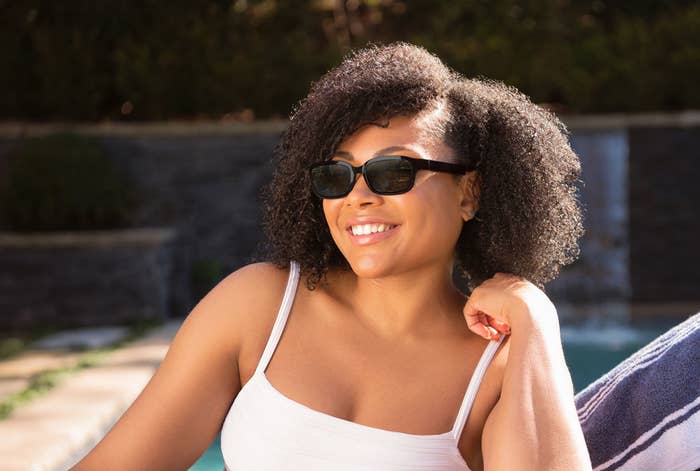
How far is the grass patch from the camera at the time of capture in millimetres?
4848

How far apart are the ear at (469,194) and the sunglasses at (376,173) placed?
0.07 metres

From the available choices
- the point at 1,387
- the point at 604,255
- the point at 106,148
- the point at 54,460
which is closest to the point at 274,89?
the point at 106,148

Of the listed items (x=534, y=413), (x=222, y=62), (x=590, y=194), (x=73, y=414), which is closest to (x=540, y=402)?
(x=534, y=413)

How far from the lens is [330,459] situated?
1.98 m

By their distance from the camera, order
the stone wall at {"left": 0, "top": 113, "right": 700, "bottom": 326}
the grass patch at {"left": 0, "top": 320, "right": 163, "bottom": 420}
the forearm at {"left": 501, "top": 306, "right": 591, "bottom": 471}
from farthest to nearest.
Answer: the stone wall at {"left": 0, "top": 113, "right": 700, "bottom": 326} → the grass patch at {"left": 0, "top": 320, "right": 163, "bottom": 420} → the forearm at {"left": 501, "top": 306, "right": 591, "bottom": 471}

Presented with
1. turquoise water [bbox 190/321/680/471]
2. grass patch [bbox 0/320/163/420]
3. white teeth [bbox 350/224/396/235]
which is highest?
white teeth [bbox 350/224/396/235]

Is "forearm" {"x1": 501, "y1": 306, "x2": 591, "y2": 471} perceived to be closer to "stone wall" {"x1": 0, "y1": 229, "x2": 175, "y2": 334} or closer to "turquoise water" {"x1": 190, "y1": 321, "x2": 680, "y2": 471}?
"turquoise water" {"x1": 190, "y1": 321, "x2": 680, "y2": 471}

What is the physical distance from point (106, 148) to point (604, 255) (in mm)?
4575

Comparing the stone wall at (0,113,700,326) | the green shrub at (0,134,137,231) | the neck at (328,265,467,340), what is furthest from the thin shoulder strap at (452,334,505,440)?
the stone wall at (0,113,700,326)

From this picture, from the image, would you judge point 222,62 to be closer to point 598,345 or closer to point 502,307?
point 598,345

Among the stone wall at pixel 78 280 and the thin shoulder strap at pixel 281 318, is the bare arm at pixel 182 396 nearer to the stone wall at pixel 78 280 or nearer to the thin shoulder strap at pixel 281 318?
the thin shoulder strap at pixel 281 318

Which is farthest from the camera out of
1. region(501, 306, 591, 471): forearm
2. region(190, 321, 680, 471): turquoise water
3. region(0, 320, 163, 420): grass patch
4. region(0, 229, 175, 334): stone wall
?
region(0, 229, 175, 334): stone wall

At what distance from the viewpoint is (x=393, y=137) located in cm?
207

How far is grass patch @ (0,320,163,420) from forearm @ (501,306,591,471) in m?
3.10
